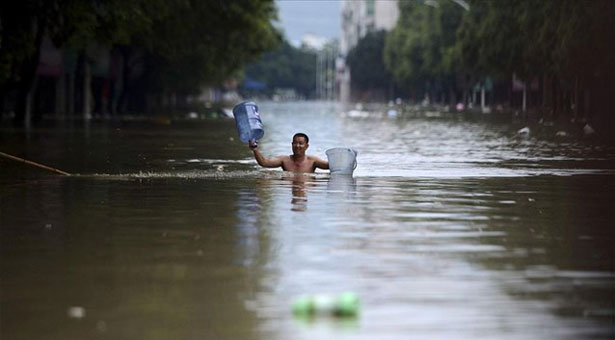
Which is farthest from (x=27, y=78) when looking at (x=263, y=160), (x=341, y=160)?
(x=263, y=160)

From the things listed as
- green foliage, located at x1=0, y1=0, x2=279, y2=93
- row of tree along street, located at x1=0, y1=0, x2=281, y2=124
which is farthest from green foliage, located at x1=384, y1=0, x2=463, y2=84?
green foliage, located at x1=0, y1=0, x2=279, y2=93

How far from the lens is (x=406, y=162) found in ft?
109

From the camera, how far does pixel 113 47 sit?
83375 mm

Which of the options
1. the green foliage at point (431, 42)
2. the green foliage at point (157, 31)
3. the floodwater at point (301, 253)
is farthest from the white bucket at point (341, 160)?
the green foliage at point (431, 42)

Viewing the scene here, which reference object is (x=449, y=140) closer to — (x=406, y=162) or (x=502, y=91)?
(x=406, y=162)

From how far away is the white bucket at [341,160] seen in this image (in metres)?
26.8

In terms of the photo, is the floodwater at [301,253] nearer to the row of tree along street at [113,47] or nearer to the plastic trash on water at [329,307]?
the plastic trash on water at [329,307]

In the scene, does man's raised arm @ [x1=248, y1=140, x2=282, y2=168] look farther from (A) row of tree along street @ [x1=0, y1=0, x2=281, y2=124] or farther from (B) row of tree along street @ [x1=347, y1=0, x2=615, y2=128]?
(B) row of tree along street @ [x1=347, y1=0, x2=615, y2=128]

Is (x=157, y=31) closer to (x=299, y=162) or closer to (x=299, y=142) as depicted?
(x=299, y=162)

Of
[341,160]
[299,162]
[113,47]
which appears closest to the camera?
[341,160]

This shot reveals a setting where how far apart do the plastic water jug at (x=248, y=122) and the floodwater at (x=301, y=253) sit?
0.78 metres

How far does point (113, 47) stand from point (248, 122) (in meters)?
59.1

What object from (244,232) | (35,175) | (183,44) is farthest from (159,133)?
(244,232)

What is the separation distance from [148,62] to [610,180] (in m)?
70.4
